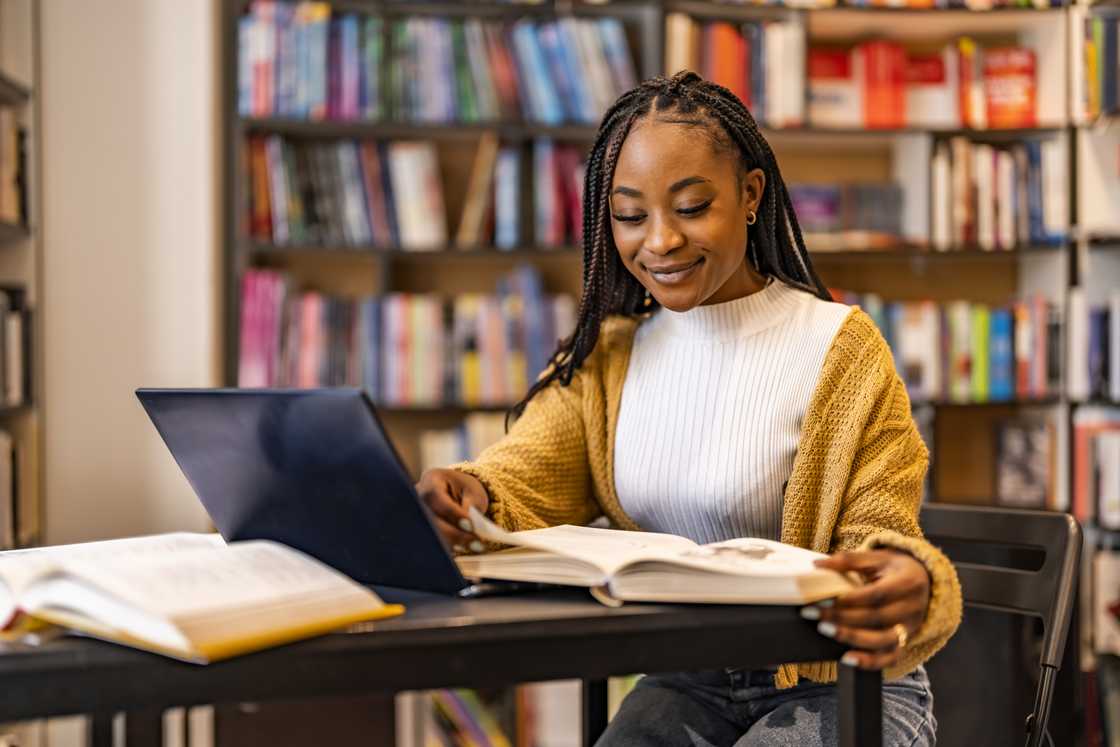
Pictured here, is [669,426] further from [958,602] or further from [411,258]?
[411,258]

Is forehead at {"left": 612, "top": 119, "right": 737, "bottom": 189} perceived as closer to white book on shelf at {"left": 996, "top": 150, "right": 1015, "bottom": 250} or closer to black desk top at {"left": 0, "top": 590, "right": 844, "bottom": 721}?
black desk top at {"left": 0, "top": 590, "right": 844, "bottom": 721}

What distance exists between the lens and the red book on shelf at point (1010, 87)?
2934mm

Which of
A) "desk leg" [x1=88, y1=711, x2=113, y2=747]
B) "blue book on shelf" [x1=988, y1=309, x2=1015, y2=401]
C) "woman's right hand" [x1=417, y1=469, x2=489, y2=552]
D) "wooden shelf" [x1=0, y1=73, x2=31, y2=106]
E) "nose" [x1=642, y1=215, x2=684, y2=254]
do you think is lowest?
"desk leg" [x1=88, y1=711, x2=113, y2=747]

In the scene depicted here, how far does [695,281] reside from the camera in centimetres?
115

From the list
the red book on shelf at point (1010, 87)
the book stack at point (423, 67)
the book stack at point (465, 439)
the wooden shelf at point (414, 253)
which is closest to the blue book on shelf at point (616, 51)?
the book stack at point (423, 67)

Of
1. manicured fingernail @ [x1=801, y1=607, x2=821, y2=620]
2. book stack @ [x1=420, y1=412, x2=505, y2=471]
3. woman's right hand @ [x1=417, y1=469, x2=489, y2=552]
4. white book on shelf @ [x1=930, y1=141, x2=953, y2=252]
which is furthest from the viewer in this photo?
white book on shelf @ [x1=930, y1=141, x2=953, y2=252]

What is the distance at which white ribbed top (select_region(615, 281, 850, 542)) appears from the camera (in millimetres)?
1173

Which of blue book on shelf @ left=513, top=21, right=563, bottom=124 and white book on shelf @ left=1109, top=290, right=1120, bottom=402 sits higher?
blue book on shelf @ left=513, top=21, right=563, bottom=124

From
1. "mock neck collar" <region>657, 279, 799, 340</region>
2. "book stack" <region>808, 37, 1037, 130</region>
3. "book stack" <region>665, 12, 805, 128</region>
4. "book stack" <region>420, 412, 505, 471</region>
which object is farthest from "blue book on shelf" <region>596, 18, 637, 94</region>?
"mock neck collar" <region>657, 279, 799, 340</region>

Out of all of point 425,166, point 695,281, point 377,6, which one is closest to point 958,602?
point 695,281

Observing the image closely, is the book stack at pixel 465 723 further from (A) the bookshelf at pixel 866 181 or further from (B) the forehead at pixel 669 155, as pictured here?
(B) the forehead at pixel 669 155

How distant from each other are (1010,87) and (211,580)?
2783 millimetres

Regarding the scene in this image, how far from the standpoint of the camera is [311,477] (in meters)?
0.82

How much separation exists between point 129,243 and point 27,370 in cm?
36
